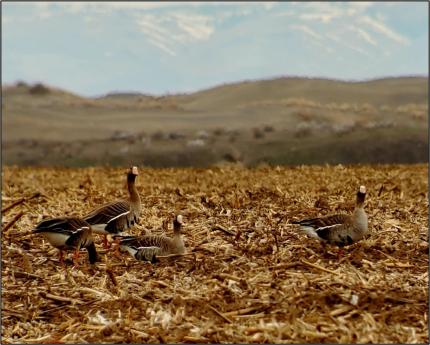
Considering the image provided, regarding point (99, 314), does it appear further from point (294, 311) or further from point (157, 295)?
point (294, 311)

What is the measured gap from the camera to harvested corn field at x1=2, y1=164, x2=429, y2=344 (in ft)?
26.7

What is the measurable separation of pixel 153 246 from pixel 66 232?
3.43 feet

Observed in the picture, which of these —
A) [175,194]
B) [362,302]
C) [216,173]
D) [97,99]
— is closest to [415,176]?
[216,173]

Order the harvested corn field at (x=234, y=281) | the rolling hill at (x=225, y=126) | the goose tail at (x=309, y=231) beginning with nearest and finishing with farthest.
Answer: the harvested corn field at (x=234, y=281) → the goose tail at (x=309, y=231) → the rolling hill at (x=225, y=126)

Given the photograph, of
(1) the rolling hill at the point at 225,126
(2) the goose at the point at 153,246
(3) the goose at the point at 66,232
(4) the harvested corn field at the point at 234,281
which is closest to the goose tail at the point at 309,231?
(4) the harvested corn field at the point at 234,281

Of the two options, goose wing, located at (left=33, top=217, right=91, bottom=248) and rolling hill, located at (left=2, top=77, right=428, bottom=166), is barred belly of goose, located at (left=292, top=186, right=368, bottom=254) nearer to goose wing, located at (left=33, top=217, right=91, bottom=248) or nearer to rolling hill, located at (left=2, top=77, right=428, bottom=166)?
goose wing, located at (left=33, top=217, right=91, bottom=248)

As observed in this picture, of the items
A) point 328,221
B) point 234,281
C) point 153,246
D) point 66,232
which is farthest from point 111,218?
point 328,221

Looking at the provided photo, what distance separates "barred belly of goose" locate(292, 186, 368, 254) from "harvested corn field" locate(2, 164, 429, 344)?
22 centimetres

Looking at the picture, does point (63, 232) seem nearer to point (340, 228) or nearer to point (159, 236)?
point (159, 236)

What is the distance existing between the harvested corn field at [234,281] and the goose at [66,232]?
1.08 feet

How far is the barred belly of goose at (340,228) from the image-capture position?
1009 centimetres

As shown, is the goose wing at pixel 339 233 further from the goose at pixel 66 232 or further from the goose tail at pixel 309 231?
the goose at pixel 66 232

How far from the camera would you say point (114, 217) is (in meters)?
10.9

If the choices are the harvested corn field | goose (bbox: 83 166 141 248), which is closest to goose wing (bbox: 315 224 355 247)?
the harvested corn field
